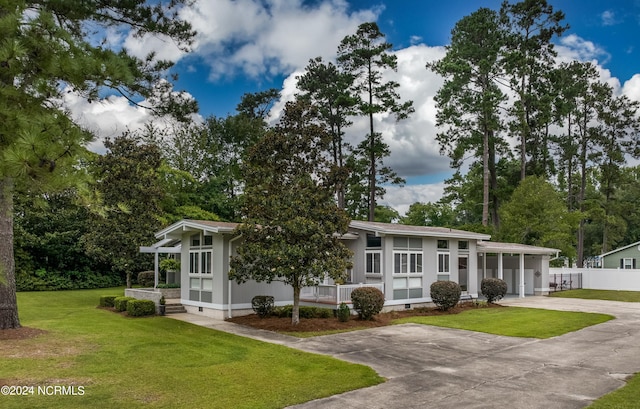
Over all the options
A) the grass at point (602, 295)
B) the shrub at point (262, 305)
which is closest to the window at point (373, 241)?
the shrub at point (262, 305)

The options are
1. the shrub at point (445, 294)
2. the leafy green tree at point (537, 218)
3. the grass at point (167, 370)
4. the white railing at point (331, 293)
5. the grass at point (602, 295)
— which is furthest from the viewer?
the leafy green tree at point (537, 218)

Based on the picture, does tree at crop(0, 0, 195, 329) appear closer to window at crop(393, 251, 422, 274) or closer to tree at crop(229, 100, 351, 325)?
tree at crop(229, 100, 351, 325)

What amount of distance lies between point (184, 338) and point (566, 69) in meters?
36.0

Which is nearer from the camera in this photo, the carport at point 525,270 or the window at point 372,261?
the window at point 372,261

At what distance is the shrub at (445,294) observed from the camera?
1819 cm

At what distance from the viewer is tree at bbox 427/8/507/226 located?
3278 cm

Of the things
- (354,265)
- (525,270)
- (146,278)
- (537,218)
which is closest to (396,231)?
(354,265)

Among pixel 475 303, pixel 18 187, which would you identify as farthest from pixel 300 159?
pixel 475 303

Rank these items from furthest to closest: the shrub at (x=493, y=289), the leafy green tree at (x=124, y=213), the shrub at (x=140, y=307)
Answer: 1. the leafy green tree at (x=124, y=213)
2. the shrub at (x=493, y=289)
3. the shrub at (x=140, y=307)

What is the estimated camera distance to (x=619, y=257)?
34.5 metres

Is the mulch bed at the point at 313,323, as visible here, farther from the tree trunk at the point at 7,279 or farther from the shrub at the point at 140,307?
the tree trunk at the point at 7,279

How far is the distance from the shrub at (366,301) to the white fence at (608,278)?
18989 millimetres

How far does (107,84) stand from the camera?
22.3ft

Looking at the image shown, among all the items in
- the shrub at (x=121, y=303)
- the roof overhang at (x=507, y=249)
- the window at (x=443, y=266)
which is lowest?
the shrub at (x=121, y=303)
